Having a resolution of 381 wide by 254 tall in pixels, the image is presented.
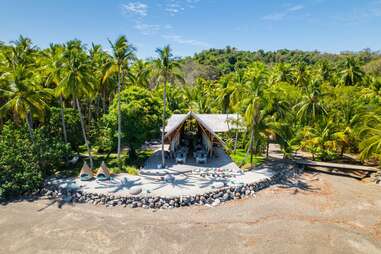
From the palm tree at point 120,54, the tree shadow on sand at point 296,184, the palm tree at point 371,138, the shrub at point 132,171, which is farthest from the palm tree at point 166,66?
the palm tree at point 371,138

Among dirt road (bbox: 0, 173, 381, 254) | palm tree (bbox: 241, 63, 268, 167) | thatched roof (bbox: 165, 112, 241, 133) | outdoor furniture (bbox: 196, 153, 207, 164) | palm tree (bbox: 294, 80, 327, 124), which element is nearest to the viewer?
dirt road (bbox: 0, 173, 381, 254)

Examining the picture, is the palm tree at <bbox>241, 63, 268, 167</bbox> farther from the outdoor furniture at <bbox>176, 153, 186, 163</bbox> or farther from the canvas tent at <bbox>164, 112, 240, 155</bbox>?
the outdoor furniture at <bbox>176, 153, 186, 163</bbox>

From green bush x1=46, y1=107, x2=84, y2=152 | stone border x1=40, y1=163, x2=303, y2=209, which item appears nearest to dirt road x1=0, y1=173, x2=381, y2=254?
stone border x1=40, y1=163, x2=303, y2=209

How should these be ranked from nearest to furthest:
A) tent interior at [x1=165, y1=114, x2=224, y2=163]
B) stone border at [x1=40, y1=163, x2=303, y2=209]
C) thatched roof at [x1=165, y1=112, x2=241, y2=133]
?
stone border at [x1=40, y1=163, x2=303, y2=209], tent interior at [x1=165, y1=114, x2=224, y2=163], thatched roof at [x1=165, y1=112, x2=241, y2=133]

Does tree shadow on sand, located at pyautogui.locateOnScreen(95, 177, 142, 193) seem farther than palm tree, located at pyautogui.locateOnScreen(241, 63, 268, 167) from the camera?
No

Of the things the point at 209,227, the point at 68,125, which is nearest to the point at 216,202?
the point at 209,227

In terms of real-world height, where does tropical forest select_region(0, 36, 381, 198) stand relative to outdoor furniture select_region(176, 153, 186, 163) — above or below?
above
